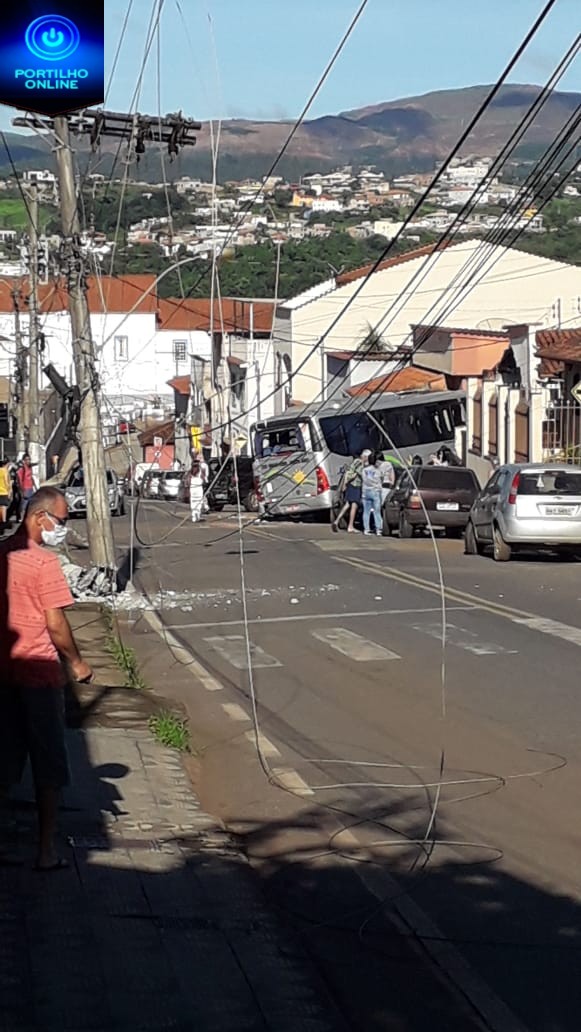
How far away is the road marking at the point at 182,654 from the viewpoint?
1258cm

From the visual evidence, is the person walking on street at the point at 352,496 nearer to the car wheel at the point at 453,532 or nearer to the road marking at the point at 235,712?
the car wheel at the point at 453,532

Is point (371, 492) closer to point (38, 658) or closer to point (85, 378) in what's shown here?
point (85, 378)

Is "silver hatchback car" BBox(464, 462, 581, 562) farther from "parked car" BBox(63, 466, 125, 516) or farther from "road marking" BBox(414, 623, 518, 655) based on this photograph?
"parked car" BBox(63, 466, 125, 516)

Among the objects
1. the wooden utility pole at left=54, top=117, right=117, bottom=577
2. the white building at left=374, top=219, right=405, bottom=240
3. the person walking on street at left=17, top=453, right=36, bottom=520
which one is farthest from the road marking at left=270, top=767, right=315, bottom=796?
the white building at left=374, top=219, right=405, bottom=240

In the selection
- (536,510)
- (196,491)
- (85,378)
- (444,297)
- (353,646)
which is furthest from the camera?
(444,297)

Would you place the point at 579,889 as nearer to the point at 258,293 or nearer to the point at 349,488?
the point at 258,293

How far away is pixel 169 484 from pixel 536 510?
2973cm

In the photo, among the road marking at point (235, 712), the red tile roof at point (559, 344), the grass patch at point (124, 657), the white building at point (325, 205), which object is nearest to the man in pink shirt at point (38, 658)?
the road marking at point (235, 712)

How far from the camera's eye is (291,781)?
28.5ft

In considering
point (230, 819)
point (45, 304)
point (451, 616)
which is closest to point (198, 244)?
point (451, 616)

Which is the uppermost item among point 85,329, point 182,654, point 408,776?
point 85,329

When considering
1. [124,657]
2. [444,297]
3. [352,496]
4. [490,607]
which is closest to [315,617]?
[490,607]

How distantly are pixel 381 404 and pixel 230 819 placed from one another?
36540 millimetres

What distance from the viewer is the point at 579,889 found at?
20.7ft
